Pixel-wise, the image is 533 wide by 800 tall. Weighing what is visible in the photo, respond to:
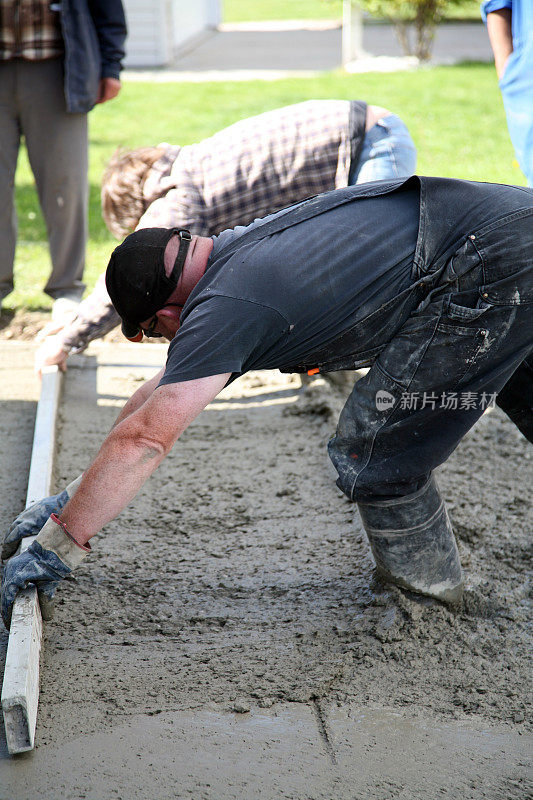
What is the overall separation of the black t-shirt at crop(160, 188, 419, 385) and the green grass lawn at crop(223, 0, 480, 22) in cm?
2215

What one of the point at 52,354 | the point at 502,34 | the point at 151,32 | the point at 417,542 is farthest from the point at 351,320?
the point at 151,32

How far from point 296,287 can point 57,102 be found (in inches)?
112

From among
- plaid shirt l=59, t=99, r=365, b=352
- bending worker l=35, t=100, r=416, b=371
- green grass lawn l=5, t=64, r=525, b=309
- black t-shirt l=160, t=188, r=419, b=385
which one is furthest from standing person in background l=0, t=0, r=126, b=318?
black t-shirt l=160, t=188, r=419, b=385

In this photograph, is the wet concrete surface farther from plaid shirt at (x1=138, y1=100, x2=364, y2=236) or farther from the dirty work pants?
plaid shirt at (x1=138, y1=100, x2=364, y2=236)

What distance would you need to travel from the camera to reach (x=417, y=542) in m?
2.55

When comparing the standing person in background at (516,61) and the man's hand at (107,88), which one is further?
the man's hand at (107,88)

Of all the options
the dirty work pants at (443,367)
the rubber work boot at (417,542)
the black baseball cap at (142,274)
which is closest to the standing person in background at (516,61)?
the dirty work pants at (443,367)

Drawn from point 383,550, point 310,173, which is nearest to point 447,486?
point 383,550

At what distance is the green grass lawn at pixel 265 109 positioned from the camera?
6020 mm

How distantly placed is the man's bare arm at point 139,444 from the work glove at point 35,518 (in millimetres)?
701

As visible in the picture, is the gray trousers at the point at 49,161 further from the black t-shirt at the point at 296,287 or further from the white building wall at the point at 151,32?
the white building wall at the point at 151,32

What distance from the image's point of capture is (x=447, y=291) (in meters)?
2.21

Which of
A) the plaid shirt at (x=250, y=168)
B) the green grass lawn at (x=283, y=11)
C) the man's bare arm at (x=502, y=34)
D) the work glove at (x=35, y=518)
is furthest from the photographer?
the green grass lawn at (x=283, y=11)

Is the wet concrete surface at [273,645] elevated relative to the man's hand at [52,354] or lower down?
lower down
